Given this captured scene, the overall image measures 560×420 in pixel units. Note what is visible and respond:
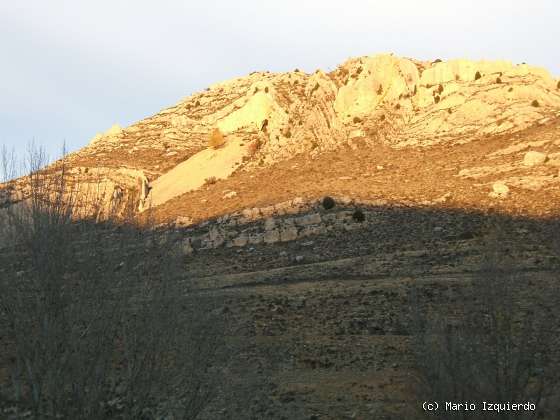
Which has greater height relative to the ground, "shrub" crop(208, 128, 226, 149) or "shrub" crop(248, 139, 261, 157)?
"shrub" crop(208, 128, 226, 149)

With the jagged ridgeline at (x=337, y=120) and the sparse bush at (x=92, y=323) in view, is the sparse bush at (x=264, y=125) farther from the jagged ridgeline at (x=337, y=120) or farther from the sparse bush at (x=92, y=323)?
the sparse bush at (x=92, y=323)

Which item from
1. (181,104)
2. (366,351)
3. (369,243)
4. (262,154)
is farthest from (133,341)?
(181,104)

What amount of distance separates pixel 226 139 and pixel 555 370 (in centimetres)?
5338

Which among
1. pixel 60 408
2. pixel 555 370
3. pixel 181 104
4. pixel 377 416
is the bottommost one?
pixel 377 416

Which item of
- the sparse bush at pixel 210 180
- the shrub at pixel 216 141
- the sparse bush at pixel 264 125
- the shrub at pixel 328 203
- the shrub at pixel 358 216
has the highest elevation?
the sparse bush at pixel 264 125

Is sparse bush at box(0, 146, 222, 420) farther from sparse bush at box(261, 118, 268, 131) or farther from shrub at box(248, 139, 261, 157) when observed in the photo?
sparse bush at box(261, 118, 268, 131)

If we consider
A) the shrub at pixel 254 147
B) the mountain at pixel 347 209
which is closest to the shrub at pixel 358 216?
the mountain at pixel 347 209

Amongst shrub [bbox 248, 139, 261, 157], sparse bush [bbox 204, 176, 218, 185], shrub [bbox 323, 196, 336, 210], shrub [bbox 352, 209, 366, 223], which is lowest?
shrub [bbox 352, 209, 366, 223]

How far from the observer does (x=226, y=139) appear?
2489 inches

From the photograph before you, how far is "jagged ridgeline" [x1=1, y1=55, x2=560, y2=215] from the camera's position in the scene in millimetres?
53438

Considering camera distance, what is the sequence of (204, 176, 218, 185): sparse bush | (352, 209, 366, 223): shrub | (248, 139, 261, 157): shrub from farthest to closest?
(248, 139, 261, 157): shrub, (204, 176, 218, 185): sparse bush, (352, 209, 366, 223): shrub

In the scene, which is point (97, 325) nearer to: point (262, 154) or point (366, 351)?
point (366, 351)

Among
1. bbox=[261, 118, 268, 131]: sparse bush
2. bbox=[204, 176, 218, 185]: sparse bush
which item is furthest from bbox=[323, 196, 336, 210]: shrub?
bbox=[261, 118, 268, 131]: sparse bush

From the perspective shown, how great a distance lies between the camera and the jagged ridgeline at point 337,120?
175ft
